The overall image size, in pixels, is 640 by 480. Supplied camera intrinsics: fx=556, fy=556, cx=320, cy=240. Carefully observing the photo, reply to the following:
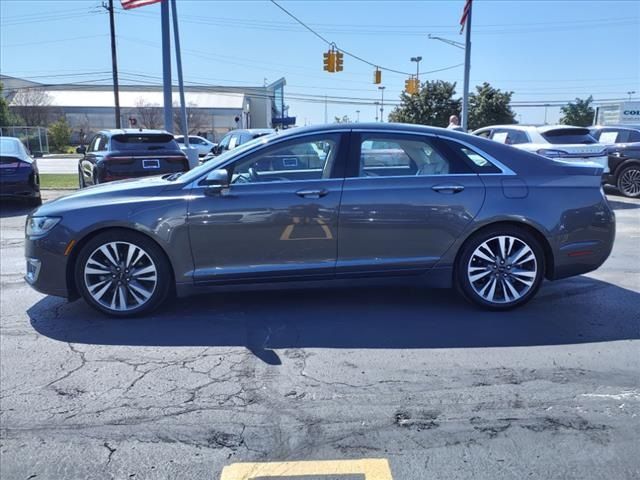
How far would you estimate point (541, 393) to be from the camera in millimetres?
3404

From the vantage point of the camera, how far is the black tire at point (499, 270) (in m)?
4.71

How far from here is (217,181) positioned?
14.6 ft

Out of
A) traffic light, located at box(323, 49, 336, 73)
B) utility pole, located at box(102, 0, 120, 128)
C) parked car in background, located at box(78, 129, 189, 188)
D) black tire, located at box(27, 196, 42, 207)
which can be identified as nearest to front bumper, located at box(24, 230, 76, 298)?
parked car in background, located at box(78, 129, 189, 188)

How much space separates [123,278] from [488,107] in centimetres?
4515

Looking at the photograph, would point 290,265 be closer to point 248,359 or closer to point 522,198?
point 248,359

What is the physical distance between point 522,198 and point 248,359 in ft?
8.60

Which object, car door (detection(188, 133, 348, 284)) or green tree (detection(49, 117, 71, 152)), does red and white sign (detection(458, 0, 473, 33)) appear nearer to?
car door (detection(188, 133, 348, 284))

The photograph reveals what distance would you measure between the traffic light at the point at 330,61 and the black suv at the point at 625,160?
12637 mm

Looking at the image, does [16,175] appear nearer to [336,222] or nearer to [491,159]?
[336,222]

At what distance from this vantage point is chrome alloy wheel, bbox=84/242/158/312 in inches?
179

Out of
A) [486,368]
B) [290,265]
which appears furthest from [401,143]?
[486,368]

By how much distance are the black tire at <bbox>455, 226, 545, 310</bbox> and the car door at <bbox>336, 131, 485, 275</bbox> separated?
22cm

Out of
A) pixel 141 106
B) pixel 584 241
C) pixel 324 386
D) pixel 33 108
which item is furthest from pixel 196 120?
pixel 324 386

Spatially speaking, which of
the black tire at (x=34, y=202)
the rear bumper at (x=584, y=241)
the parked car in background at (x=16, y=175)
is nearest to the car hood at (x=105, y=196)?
the rear bumper at (x=584, y=241)
